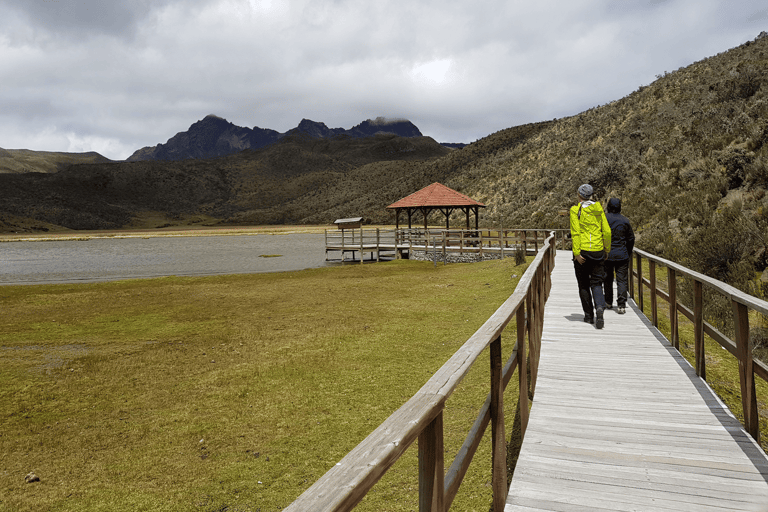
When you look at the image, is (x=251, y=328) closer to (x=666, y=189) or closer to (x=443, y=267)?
(x=443, y=267)

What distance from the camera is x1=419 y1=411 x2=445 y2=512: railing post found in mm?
A: 1684

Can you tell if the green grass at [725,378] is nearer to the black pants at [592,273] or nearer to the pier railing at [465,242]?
the black pants at [592,273]

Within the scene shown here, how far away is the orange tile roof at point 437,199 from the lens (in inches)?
1212

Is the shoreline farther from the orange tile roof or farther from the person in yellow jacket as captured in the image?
the person in yellow jacket

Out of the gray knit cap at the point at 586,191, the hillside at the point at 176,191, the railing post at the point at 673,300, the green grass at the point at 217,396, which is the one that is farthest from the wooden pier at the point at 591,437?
the hillside at the point at 176,191

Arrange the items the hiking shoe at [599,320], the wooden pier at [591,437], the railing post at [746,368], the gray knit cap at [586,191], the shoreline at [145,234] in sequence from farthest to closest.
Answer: the shoreline at [145,234] < the hiking shoe at [599,320] < the gray knit cap at [586,191] < the railing post at [746,368] < the wooden pier at [591,437]

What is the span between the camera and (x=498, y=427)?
9.21 feet

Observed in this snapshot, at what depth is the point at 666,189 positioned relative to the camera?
21.0m

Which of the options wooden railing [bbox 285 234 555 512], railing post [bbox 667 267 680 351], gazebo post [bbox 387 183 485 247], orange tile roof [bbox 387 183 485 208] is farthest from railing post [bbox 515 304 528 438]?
orange tile roof [bbox 387 183 485 208]

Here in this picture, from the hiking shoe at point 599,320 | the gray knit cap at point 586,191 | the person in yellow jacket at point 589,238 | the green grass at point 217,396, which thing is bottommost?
the green grass at point 217,396

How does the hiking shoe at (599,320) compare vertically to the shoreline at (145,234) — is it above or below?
below

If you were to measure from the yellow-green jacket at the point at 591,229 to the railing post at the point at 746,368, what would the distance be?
3.09 metres

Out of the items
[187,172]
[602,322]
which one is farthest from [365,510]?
[187,172]

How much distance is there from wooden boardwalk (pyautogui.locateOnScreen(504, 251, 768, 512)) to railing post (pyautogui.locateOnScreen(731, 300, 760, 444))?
0.39 ft
